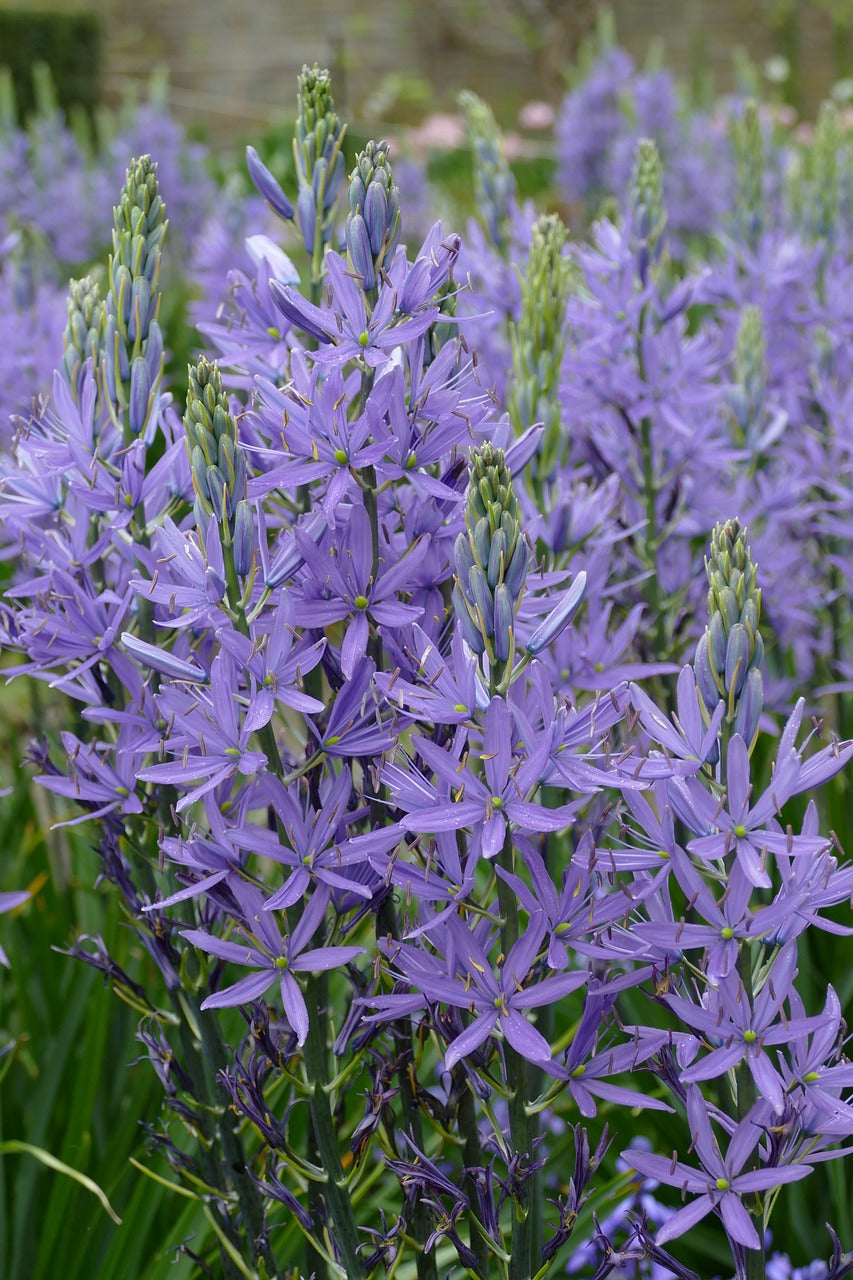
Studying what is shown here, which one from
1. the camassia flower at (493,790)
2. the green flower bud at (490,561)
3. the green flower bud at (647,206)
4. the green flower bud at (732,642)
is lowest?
the camassia flower at (493,790)

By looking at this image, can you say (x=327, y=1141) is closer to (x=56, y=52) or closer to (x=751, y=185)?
(x=751, y=185)

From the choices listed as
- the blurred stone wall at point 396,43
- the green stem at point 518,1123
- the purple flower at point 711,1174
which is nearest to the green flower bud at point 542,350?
the green stem at point 518,1123

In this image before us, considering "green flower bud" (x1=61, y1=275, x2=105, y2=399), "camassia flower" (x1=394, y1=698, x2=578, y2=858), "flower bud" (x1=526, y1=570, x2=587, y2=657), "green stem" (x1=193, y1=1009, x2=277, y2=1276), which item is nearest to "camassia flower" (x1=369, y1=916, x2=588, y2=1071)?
"camassia flower" (x1=394, y1=698, x2=578, y2=858)

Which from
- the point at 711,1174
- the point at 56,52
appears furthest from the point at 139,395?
the point at 56,52

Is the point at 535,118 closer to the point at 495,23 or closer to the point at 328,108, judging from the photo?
the point at 495,23

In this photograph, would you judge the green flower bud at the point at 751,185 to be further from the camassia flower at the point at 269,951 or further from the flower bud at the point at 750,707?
the camassia flower at the point at 269,951

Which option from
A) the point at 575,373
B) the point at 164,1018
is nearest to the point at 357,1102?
the point at 164,1018
